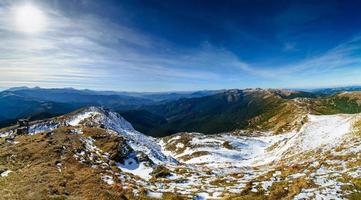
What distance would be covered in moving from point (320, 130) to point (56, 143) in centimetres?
6608

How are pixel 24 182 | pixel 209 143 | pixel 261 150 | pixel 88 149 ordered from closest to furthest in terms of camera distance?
pixel 24 182 < pixel 88 149 < pixel 261 150 < pixel 209 143

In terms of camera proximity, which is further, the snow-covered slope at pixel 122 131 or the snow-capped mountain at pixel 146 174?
the snow-covered slope at pixel 122 131

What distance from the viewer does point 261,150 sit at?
98.6m

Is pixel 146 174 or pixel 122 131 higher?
pixel 146 174

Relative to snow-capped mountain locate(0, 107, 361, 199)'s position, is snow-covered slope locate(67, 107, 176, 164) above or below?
below

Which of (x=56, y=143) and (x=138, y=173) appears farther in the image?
(x=56, y=143)

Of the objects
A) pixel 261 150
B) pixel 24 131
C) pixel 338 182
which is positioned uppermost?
pixel 338 182

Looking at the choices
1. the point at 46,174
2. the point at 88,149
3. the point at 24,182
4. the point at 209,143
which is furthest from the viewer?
the point at 209,143

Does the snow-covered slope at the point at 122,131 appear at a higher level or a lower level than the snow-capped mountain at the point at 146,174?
lower

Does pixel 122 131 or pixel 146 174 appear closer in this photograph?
pixel 146 174

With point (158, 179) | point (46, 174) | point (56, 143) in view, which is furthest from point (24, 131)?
point (158, 179)

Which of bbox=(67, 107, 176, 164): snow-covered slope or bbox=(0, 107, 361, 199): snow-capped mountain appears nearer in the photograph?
bbox=(0, 107, 361, 199): snow-capped mountain

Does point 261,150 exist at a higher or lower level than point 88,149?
lower

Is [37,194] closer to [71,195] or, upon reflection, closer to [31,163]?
[71,195]
